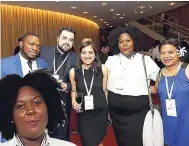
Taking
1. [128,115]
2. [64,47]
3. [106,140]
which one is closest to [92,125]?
[128,115]

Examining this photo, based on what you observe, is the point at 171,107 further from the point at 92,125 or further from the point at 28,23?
the point at 28,23

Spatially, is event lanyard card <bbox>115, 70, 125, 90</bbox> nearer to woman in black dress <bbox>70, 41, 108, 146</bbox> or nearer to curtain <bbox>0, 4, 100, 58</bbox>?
woman in black dress <bbox>70, 41, 108, 146</bbox>

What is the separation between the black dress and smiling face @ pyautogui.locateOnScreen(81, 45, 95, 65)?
10 cm

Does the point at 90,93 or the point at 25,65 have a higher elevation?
the point at 25,65

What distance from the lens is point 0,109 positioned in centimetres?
165

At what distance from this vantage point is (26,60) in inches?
130

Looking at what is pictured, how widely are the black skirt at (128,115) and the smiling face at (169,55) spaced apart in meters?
0.43

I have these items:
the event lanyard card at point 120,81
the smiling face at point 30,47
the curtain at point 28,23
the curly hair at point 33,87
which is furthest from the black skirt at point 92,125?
the curtain at point 28,23

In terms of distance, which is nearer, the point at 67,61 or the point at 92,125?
the point at 92,125

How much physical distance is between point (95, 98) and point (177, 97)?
82 cm

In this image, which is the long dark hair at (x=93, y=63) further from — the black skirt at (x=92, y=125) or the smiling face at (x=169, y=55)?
the smiling face at (x=169, y=55)

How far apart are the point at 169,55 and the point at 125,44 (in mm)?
463

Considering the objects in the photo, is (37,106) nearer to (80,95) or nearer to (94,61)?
(80,95)

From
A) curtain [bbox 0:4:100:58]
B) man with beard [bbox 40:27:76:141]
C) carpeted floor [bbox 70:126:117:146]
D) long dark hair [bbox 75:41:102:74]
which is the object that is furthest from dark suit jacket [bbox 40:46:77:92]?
curtain [bbox 0:4:100:58]
